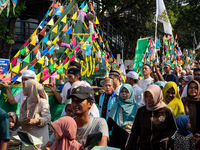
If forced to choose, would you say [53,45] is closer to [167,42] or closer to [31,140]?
[31,140]

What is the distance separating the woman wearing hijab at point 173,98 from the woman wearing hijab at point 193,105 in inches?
7.0

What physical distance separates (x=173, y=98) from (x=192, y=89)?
34 cm

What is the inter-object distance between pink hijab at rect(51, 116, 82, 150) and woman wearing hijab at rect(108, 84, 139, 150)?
7.48 feet

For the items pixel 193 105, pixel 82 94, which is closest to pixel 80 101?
pixel 82 94

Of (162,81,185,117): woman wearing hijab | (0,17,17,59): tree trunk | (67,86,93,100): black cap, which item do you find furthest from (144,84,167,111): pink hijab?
(0,17,17,59): tree trunk

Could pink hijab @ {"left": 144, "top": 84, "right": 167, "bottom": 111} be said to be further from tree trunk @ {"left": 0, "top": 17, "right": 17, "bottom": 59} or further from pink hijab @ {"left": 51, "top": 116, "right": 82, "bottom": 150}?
tree trunk @ {"left": 0, "top": 17, "right": 17, "bottom": 59}

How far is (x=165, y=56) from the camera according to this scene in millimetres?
20734

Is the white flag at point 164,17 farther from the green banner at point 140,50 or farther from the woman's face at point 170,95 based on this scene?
the woman's face at point 170,95

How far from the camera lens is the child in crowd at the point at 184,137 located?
4199 millimetres

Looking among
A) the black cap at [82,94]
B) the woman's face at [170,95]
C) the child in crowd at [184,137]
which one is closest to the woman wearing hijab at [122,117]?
the woman's face at [170,95]

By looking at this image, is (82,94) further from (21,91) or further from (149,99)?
(21,91)

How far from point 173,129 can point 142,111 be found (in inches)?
18.4

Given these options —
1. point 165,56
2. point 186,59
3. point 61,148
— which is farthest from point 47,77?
point 186,59

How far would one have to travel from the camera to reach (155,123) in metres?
3.81
